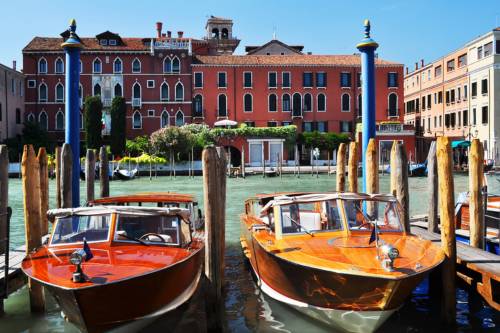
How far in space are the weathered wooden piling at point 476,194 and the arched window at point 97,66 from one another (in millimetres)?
40885

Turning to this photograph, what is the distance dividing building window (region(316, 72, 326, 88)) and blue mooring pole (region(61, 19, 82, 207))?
36606mm

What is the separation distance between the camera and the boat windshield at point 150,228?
7375mm

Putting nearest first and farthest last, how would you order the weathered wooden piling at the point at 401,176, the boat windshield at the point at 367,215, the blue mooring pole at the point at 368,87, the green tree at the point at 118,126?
1. the boat windshield at the point at 367,215
2. the weathered wooden piling at the point at 401,176
3. the blue mooring pole at the point at 368,87
4. the green tree at the point at 118,126

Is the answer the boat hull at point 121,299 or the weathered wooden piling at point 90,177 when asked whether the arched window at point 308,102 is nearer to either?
the weathered wooden piling at point 90,177

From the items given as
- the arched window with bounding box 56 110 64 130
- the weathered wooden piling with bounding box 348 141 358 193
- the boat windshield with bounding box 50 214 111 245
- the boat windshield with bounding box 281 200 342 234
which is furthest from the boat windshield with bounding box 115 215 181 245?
the arched window with bounding box 56 110 64 130

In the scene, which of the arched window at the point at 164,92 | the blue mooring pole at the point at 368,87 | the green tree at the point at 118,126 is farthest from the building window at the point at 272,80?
the blue mooring pole at the point at 368,87

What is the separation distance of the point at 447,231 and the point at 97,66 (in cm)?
4230

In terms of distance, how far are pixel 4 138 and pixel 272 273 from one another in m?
38.6

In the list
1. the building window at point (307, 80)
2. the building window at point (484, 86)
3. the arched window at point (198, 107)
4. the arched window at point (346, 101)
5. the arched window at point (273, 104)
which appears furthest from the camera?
the arched window at point (346, 101)

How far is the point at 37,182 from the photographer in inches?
346

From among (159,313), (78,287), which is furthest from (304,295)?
(78,287)

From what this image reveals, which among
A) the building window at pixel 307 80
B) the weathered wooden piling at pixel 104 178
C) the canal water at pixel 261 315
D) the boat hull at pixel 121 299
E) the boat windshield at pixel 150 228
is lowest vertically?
the canal water at pixel 261 315

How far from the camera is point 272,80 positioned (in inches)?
1845

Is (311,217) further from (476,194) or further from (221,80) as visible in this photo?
(221,80)
